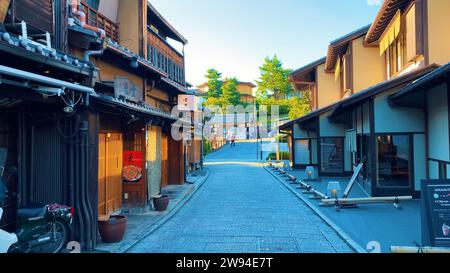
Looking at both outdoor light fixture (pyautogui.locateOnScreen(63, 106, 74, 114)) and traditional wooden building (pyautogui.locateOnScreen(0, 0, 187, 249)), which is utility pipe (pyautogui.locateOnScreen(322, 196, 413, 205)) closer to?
traditional wooden building (pyautogui.locateOnScreen(0, 0, 187, 249))

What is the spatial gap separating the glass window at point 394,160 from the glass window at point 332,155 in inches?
351

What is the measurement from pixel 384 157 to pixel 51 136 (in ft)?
40.3

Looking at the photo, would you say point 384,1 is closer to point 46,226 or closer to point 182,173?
point 182,173

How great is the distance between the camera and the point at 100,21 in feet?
39.5

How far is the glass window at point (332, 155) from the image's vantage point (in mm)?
23797

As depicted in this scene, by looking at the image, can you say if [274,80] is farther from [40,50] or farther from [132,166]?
[40,50]

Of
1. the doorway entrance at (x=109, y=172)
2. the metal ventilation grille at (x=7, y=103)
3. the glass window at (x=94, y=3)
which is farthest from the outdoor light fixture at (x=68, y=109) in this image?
the glass window at (x=94, y=3)

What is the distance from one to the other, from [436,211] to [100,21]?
35.4 ft

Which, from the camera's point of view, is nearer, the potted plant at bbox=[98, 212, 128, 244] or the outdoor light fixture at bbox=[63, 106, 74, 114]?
the outdoor light fixture at bbox=[63, 106, 74, 114]

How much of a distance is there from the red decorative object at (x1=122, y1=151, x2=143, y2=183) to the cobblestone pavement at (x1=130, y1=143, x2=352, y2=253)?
6.44 ft

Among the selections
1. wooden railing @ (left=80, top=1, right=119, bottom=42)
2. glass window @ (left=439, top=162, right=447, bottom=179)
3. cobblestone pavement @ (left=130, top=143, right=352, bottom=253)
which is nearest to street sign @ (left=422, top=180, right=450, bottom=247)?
cobblestone pavement @ (left=130, top=143, right=352, bottom=253)

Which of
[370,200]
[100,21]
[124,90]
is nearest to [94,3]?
[100,21]

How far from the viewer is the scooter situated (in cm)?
660

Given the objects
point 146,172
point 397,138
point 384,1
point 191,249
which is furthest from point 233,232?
point 384,1
